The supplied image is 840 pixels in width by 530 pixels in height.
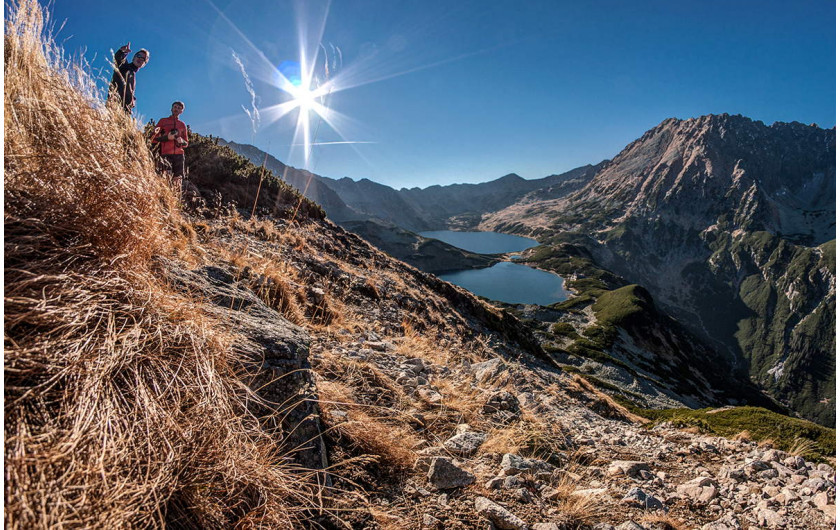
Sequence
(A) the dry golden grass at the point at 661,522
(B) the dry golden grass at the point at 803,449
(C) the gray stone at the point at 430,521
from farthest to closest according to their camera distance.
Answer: (B) the dry golden grass at the point at 803,449, (A) the dry golden grass at the point at 661,522, (C) the gray stone at the point at 430,521

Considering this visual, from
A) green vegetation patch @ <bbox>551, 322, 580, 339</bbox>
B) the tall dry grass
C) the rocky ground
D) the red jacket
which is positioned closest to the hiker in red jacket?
the red jacket

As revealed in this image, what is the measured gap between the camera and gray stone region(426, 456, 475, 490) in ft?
8.52

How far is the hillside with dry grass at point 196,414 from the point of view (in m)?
1.32

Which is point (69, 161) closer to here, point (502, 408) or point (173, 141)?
point (502, 408)

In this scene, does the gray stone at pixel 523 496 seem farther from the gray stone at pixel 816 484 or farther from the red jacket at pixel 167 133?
the red jacket at pixel 167 133

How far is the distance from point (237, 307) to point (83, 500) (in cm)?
191

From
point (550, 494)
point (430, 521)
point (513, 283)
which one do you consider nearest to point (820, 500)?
point (550, 494)

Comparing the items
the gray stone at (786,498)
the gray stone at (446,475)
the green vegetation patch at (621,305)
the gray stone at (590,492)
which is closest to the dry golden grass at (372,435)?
the gray stone at (446,475)

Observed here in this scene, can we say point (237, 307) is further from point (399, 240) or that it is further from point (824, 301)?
point (824, 301)

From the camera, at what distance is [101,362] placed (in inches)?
57.8

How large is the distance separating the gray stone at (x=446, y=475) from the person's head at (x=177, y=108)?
27.9 ft

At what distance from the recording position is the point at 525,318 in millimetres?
65000

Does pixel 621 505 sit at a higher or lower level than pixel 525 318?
higher

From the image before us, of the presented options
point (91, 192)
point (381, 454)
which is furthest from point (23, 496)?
Result: point (381, 454)
